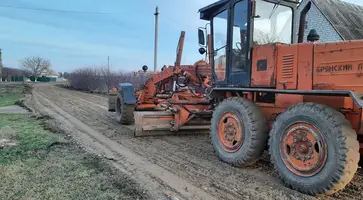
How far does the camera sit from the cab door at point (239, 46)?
5.41m

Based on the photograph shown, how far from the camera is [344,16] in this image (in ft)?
65.6

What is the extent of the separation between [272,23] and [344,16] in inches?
683

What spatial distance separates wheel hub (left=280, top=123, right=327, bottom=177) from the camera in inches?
154

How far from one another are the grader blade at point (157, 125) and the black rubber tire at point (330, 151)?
3.88 meters

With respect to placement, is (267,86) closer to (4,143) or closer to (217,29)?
→ (217,29)

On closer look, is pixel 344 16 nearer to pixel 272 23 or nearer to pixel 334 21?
pixel 334 21

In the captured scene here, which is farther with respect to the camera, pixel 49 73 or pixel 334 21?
pixel 49 73

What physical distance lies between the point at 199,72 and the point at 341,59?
16.4 ft

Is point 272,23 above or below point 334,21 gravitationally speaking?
below

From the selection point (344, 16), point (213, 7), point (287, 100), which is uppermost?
point (344, 16)

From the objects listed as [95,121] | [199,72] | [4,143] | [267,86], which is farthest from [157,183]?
[95,121]

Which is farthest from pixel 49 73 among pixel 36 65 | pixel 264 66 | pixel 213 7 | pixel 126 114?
pixel 264 66

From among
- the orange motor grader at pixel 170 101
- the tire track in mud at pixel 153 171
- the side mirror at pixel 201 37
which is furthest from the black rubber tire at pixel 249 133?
the orange motor grader at pixel 170 101

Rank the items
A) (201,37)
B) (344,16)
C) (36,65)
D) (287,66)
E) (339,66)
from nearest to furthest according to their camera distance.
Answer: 1. (339,66)
2. (287,66)
3. (201,37)
4. (344,16)
5. (36,65)
